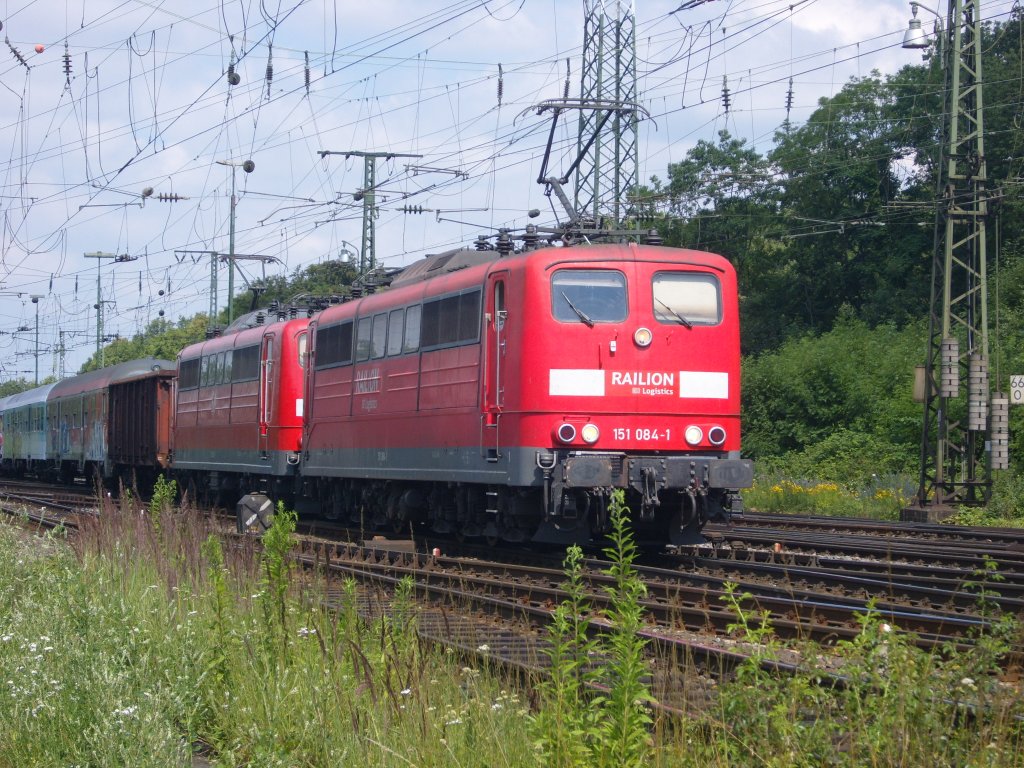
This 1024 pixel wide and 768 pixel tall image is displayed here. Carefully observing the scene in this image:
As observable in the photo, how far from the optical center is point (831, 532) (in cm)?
1908

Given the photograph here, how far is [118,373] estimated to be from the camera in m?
36.1

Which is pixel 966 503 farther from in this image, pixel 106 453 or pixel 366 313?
pixel 106 453

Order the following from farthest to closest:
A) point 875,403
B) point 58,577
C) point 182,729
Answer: point 875,403 → point 58,577 → point 182,729

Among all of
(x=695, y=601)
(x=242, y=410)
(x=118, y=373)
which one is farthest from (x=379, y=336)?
(x=118, y=373)

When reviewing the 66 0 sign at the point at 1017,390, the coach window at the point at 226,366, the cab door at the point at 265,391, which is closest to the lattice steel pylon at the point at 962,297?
the 66 0 sign at the point at 1017,390

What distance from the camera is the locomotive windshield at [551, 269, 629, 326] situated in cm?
1364

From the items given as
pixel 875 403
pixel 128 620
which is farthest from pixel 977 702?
pixel 875 403

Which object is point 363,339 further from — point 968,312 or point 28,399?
point 28,399

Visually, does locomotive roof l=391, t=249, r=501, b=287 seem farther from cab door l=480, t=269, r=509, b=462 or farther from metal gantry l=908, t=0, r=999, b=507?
metal gantry l=908, t=0, r=999, b=507

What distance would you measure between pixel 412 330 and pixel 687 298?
13.2 feet

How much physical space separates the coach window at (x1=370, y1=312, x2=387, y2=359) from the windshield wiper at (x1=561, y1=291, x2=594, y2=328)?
440 cm

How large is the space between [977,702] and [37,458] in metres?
43.9

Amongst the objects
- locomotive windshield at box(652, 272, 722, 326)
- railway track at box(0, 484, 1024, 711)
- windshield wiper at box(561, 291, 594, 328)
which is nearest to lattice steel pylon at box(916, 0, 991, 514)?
railway track at box(0, 484, 1024, 711)

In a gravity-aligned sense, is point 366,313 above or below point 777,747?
above
